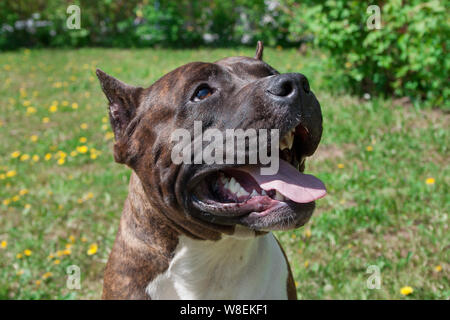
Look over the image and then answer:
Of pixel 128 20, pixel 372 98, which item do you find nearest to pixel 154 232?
pixel 372 98

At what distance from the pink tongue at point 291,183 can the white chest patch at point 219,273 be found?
1.18 feet

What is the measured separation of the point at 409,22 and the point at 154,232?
4514 mm

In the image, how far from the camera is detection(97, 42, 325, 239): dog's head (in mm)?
2123

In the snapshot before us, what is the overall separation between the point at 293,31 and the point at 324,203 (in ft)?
13.4

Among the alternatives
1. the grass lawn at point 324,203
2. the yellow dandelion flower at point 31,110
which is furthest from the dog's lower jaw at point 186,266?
the yellow dandelion flower at point 31,110

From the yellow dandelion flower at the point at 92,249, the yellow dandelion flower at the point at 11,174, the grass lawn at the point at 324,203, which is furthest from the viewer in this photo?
the yellow dandelion flower at the point at 11,174

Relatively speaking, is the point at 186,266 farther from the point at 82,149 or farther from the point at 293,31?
the point at 293,31

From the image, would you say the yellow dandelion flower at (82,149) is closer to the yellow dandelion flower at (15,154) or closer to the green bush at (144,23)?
the yellow dandelion flower at (15,154)

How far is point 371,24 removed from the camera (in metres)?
5.65

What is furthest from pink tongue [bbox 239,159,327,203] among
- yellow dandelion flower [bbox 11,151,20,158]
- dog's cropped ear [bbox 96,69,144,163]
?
yellow dandelion flower [bbox 11,151,20,158]

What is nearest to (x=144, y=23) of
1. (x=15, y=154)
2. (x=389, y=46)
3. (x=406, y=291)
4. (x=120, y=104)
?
(x=15, y=154)

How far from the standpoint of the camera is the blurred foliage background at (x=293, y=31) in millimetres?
5523

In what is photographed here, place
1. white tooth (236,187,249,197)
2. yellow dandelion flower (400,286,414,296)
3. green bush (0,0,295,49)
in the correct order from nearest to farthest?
white tooth (236,187,249,197) < yellow dandelion flower (400,286,414,296) < green bush (0,0,295,49)

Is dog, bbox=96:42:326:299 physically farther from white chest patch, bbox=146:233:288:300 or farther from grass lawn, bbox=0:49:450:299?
grass lawn, bbox=0:49:450:299
